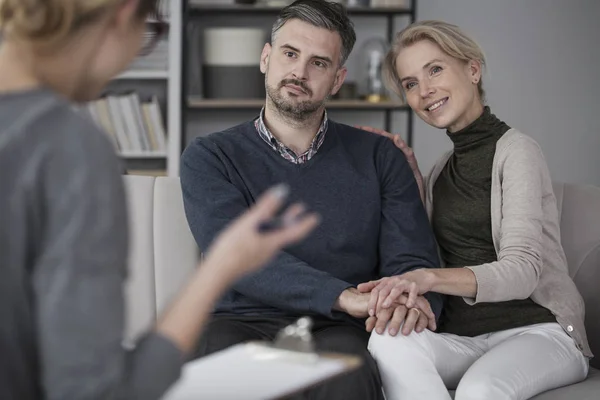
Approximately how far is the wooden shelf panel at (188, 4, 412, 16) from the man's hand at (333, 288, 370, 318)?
2587mm

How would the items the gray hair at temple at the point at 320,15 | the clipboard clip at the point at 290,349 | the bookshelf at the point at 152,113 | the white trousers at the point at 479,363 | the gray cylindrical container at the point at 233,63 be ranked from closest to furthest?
the clipboard clip at the point at 290,349 < the white trousers at the point at 479,363 < the gray hair at temple at the point at 320,15 < the gray cylindrical container at the point at 233,63 < the bookshelf at the point at 152,113

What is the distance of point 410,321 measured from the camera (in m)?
2.00

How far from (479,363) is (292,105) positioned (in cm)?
83

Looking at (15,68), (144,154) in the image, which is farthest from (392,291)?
(144,154)

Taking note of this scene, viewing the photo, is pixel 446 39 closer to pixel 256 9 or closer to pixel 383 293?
pixel 383 293

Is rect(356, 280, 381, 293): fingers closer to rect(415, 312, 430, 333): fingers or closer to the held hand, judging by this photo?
rect(415, 312, 430, 333): fingers

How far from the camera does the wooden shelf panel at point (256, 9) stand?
14.5 ft

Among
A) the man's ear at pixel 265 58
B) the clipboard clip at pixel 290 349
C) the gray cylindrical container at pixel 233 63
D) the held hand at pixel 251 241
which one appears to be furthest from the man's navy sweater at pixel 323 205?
the gray cylindrical container at pixel 233 63

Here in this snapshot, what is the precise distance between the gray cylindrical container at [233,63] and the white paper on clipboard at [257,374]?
3.30 meters

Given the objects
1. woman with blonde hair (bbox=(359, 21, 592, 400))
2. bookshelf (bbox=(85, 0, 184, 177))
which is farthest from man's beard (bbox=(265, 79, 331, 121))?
bookshelf (bbox=(85, 0, 184, 177))

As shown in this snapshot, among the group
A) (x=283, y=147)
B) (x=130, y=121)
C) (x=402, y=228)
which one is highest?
(x=283, y=147)

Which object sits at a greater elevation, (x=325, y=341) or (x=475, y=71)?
(x=475, y=71)

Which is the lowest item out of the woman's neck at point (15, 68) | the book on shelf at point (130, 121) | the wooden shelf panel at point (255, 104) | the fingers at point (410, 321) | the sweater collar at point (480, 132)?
the book on shelf at point (130, 121)

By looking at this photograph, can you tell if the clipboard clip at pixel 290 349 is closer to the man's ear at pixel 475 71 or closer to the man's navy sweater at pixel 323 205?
the man's navy sweater at pixel 323 205
